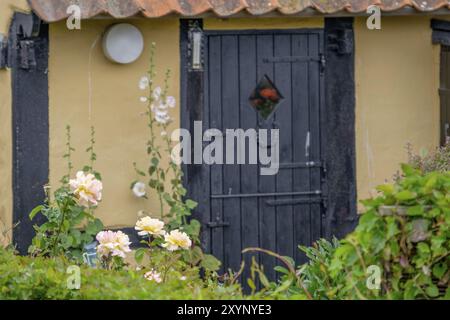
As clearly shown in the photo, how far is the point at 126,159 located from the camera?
823 centimetres


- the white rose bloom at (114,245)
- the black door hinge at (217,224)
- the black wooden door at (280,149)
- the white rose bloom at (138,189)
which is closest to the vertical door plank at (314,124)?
the black wooden door at (280,149)

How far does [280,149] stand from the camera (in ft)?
28.7

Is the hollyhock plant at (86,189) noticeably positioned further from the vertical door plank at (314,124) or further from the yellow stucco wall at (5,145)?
the vertical door plank at (314,124)

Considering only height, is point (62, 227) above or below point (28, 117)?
below

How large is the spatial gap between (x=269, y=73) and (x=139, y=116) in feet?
3.66

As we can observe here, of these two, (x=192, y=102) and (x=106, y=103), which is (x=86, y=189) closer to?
(x=106, y=103)

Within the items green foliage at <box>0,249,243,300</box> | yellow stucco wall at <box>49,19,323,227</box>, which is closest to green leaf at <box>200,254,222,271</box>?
yellow stucco wall at <box>49,19,323,227</box>

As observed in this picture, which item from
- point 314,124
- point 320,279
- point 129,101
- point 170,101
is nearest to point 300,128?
point 314,124

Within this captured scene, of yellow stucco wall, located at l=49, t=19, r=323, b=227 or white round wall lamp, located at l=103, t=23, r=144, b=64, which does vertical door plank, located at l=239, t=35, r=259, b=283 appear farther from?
white round wall lamp, located at l=103, t=23, r=144, b=64

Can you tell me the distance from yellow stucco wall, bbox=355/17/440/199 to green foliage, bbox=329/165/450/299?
5147mm

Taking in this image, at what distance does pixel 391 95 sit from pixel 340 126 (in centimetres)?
52

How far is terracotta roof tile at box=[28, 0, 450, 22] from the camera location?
25.2 ft

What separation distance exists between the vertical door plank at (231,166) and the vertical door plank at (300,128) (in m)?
0.48

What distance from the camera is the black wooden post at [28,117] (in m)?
7.77
